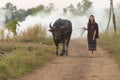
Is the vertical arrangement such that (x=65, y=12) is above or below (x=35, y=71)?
above

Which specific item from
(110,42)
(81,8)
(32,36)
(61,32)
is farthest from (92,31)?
(81,8)

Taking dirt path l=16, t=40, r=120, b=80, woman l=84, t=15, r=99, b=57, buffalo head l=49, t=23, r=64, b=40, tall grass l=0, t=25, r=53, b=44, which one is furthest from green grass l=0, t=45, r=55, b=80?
tall grass l=0, t=25, r=53, b=44

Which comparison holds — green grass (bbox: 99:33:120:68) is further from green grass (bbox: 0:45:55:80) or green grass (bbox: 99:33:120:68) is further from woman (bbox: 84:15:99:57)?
green grass (bbox: 0:45:55:80)

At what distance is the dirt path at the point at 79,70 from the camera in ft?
43.5

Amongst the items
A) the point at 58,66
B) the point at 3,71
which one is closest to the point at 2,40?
the point at 58,66

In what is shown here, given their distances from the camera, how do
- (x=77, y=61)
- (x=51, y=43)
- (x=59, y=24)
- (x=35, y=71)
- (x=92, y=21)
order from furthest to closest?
(x=51, y=43)
(x=59, y=24)
(x=92, y=21)
(x=77, y=61)
(x=35, y=71)

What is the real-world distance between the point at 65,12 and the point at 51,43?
33.2m

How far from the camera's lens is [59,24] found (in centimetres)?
2030

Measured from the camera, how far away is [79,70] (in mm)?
14594

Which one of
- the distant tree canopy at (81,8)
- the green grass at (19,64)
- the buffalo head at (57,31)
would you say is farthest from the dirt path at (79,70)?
the distant tree canopy at (81,8)

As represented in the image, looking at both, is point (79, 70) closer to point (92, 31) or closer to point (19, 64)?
point (19, 64)

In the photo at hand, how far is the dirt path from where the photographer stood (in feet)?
43.5

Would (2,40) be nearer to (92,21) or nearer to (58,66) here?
(92,21)

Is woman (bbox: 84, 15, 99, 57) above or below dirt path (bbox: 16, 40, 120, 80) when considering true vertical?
above
